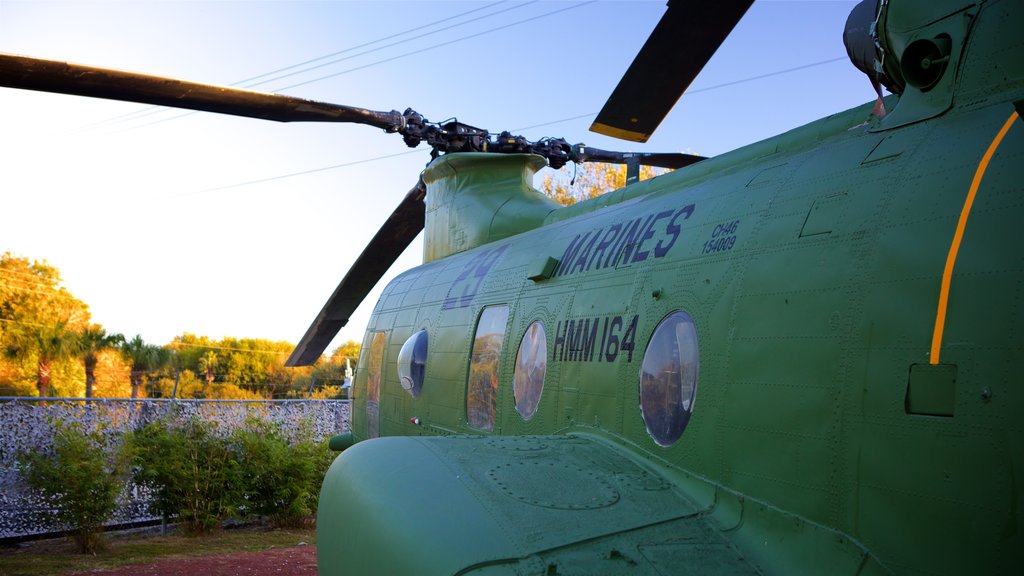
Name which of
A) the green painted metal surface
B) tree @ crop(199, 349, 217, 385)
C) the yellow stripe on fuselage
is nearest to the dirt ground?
the green painted metal surface

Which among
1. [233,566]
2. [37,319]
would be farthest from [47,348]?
[233,566]

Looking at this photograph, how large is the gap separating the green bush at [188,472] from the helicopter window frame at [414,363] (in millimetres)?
5715

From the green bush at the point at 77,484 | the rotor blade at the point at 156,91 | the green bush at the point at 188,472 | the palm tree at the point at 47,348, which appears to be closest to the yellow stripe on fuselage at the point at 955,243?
the rotor blade at the point at 156,91

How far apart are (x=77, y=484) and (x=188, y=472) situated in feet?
5.28

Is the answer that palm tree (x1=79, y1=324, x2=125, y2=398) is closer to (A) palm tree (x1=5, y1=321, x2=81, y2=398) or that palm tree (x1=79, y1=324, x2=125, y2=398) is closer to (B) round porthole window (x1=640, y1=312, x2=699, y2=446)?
(A) palm tree (x1=5, y1=321, x2=81, y2=398)

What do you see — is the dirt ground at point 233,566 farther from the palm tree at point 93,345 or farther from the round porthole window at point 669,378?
the palm tree at point 93,345

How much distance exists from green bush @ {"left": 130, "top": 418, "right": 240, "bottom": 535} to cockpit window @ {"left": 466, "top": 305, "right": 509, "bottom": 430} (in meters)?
7.10

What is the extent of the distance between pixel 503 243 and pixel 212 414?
789 cm

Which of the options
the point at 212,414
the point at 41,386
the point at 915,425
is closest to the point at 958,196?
the point at 915,425

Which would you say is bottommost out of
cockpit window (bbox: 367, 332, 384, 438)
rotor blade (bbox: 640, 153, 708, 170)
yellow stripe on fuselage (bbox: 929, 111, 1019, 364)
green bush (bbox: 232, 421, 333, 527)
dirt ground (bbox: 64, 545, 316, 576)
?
dirt ground (bbox: 64, 545, 316, 576)

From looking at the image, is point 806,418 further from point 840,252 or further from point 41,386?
point 41,386

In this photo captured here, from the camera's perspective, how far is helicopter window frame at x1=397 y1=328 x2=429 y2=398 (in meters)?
6.80

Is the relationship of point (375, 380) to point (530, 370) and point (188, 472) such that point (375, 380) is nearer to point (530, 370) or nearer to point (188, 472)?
point (530, 370)

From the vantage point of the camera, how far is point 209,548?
10477mm
